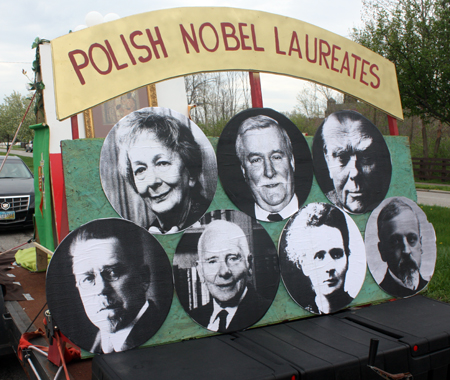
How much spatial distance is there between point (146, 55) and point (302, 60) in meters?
1.00

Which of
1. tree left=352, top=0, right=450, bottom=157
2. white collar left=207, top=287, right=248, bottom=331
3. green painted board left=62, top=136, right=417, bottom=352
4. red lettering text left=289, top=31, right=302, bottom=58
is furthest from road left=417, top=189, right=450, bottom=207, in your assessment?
white collar left=207, top=287, right=248, bottom=331

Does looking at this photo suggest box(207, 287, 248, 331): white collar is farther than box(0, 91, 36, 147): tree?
No

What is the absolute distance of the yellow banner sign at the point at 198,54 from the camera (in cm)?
209

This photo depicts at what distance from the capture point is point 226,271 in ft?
7.39

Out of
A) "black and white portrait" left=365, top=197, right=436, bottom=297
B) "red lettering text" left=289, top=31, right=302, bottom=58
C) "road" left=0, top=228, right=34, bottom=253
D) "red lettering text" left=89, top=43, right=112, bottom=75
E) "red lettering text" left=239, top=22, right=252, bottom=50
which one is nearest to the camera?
"red lettering text" left=89, top=43, right=112, bottom=75

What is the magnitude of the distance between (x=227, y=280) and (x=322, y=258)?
0.64m

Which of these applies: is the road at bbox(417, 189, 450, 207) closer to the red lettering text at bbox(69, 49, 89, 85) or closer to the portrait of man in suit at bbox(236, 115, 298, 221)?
the portrait of man in suit at bbox(236, 115, 298, 221)

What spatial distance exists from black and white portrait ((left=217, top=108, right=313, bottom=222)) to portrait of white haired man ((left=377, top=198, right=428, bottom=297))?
26.4 inches

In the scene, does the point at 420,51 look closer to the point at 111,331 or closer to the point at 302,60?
the point at 302,60

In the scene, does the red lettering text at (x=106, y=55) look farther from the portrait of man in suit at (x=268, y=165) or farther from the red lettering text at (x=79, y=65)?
the portrait of man in suit at (x=268, y=165)

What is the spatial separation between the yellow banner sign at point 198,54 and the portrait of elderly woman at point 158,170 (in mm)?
228

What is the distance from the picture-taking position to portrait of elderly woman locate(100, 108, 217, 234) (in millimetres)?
2090

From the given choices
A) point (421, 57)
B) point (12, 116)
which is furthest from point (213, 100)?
point (12, 116)

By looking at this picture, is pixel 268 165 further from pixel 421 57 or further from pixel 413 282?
pixel 421 57
